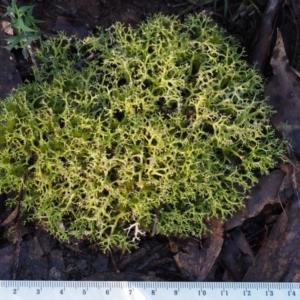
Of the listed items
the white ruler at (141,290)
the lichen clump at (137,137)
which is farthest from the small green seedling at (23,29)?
the white ruler at (141,290)

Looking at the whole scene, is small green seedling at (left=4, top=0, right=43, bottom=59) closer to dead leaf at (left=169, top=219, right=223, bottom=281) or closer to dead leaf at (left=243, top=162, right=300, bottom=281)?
dead leaf at (left=169, top=219, right=223, bottom=281)

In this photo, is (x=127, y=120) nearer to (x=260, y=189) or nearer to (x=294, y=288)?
(x=260, y=189)

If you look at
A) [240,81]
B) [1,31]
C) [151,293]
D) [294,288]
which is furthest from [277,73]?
[1,31]

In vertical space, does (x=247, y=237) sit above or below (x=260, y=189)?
below

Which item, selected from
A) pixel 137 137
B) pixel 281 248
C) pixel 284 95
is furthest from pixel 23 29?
pixel 281 248

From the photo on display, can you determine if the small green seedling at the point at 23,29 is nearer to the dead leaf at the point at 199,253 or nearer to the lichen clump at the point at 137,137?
the lichen clump at the point at 137,137

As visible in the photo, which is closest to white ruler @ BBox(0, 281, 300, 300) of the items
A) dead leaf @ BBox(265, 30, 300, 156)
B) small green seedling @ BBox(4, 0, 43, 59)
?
dead leaf @ BBox(265, 30, 300, 156)
